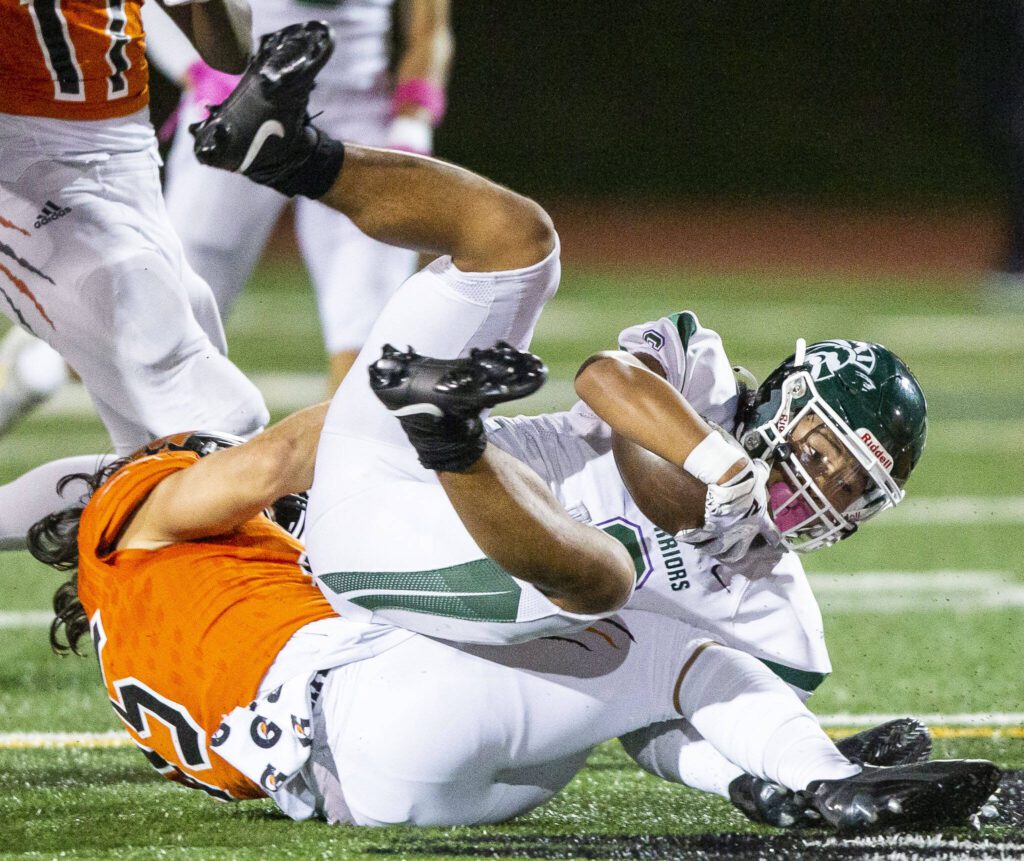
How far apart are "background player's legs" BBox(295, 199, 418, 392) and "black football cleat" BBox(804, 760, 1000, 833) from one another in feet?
8.51

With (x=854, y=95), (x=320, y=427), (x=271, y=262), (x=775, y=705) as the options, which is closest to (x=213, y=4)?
(x=320, y=427)

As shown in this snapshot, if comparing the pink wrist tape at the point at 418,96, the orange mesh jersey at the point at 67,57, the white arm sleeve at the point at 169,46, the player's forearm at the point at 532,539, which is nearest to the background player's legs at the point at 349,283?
the pink wrist tape at the point at 418,96

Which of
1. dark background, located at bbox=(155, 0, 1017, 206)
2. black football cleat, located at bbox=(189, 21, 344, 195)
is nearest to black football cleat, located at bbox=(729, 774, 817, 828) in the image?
black football cleat, located at bbox=(189, 21, 344, 195)

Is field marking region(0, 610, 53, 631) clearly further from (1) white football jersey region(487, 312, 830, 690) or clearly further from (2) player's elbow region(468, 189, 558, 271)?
(2) player's elbow region(468, 189, 558, 271)

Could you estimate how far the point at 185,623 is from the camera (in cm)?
276

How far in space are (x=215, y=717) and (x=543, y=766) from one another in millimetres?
511

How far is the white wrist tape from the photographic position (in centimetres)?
271

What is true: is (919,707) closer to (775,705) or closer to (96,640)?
(775,705)

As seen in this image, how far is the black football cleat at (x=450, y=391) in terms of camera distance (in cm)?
238

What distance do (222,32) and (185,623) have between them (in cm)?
154

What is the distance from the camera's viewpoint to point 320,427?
116 inches

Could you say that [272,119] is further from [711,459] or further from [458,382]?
[711,459]

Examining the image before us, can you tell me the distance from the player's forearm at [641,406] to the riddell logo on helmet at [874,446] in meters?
0.28

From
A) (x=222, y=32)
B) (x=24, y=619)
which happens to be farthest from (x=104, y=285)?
(x=24, y=619)
